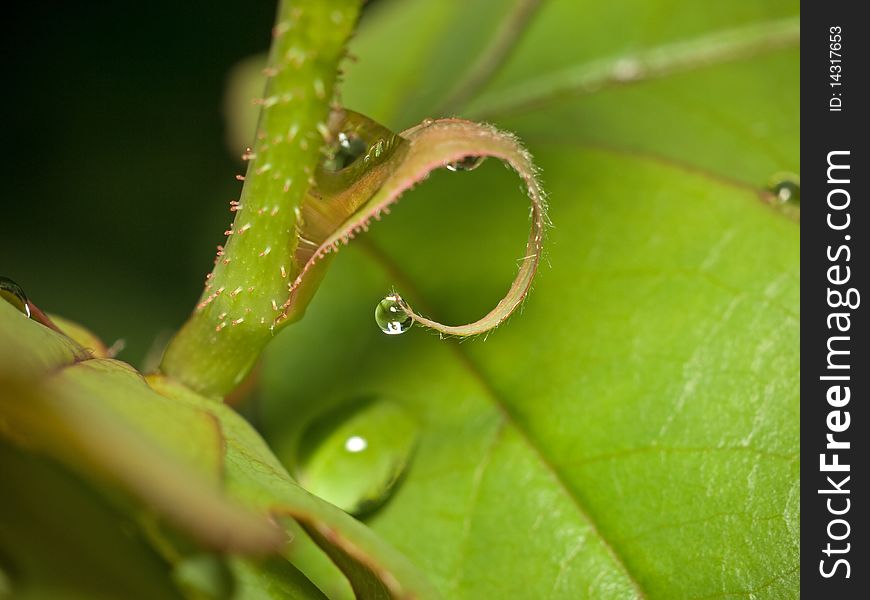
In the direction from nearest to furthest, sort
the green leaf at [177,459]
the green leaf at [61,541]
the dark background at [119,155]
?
the green leaf at [177,459] < the green leaf at [61,541] < the dark background at [119,155]

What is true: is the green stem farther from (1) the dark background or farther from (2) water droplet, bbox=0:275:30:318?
(1) the dark background

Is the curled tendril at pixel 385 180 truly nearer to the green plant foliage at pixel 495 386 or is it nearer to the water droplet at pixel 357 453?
the green plant foliage at pixel 495 386

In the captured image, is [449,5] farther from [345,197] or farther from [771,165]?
[345,197]

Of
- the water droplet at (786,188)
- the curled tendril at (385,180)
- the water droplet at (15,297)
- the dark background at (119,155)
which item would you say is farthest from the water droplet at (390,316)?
the dark background at (119,155)
